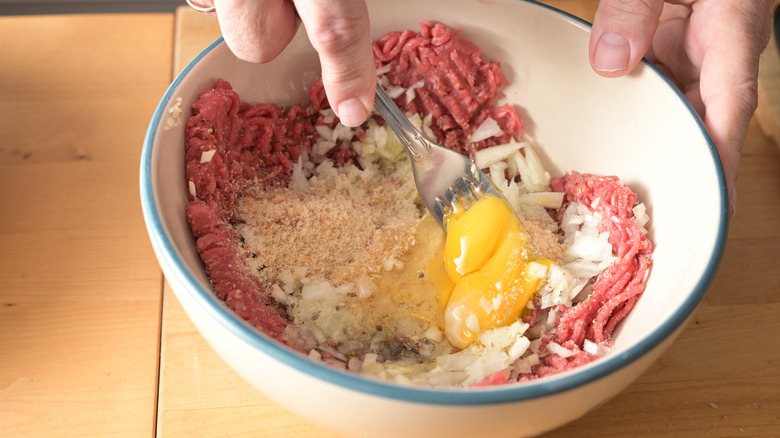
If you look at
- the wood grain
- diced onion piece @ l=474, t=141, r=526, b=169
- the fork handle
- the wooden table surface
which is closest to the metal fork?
the fork handle

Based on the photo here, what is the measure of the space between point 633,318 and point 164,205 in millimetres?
789

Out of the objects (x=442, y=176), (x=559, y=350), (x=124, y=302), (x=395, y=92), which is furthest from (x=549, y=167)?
(x=124, y=302)

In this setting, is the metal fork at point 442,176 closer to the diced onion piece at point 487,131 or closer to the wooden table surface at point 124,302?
the diced onion piece at point 487,131

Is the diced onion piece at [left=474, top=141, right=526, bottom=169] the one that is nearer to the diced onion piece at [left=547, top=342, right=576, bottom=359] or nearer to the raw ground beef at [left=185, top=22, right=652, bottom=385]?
the raw ground beef at [left=185, top=22, right=652, bottom=385]

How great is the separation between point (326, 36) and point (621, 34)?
62 cm

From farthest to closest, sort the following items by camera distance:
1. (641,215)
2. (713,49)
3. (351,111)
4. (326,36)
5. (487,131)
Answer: (487,131) → (713,49) → (641,215) → (351,111) → (326,36)

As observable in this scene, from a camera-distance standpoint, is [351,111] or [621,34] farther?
[621,34]

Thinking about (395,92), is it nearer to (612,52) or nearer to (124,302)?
(612,52)

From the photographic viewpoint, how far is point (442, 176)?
138 centimetres

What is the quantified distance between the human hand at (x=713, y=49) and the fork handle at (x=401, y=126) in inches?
14.6

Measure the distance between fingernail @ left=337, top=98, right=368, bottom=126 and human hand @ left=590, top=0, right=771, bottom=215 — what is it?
516 mm

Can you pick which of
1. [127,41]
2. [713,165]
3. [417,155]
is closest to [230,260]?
Answer: [417,155]

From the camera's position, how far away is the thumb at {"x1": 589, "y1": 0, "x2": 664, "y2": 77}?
50.1 inches

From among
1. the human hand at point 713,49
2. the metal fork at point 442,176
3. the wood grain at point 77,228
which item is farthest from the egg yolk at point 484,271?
the wood grain at point 77,228
